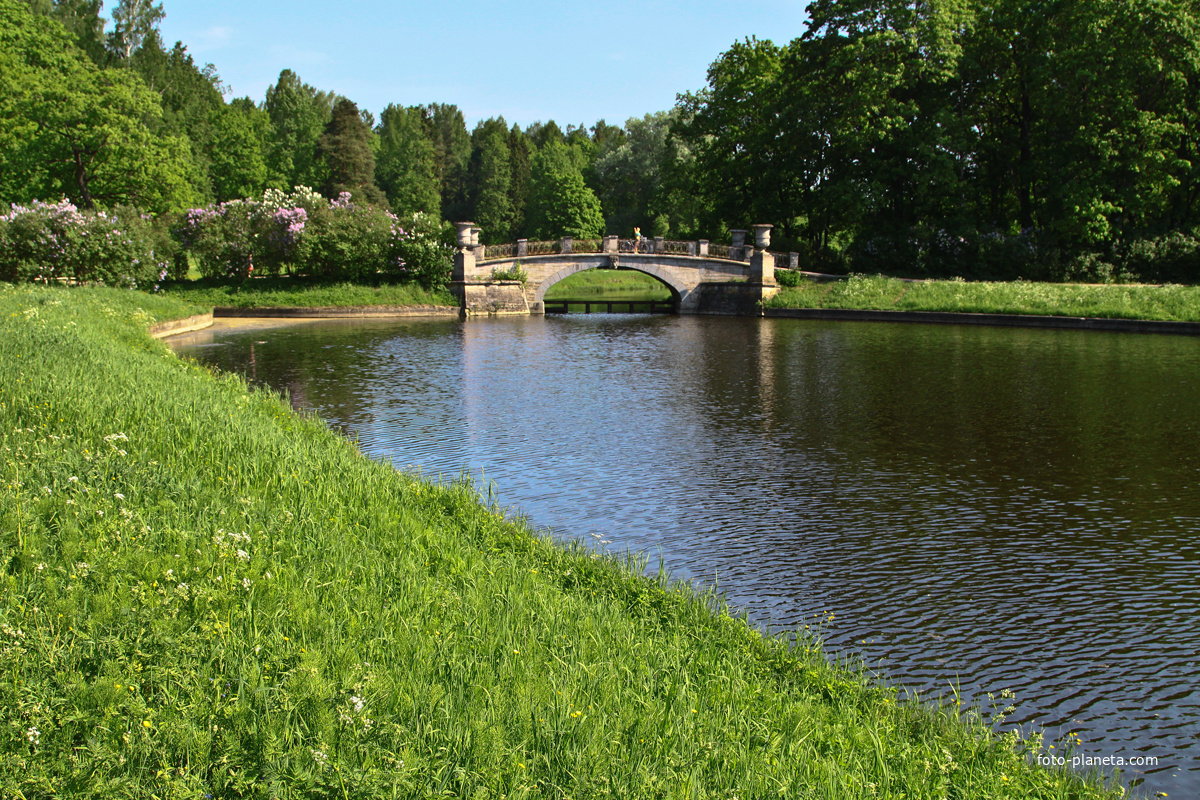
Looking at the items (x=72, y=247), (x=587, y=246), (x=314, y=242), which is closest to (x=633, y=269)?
(x=587, y=246)

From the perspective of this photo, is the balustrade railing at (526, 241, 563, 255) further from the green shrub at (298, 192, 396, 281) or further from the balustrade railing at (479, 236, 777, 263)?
the green shrub at (298, 192, 396, 281)

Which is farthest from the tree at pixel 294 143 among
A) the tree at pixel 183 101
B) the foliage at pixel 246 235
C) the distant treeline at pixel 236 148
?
the foliage at pixel 246 235

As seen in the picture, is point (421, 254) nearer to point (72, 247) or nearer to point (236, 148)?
point (72, 247)

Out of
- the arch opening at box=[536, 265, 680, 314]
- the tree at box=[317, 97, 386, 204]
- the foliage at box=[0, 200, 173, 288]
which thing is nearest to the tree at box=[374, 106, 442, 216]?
the tree at box=[317, 97, 386, 204]

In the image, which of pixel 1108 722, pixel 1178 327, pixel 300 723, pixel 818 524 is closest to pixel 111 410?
pixel 300 723

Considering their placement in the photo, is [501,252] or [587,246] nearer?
[501,252]

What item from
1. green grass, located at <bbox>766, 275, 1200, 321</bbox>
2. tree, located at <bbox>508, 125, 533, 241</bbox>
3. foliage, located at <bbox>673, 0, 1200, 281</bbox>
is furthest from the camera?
tree, located at <bbox>508, 125, 533, 241</bbox>

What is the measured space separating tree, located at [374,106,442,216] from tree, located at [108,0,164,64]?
2416 centimetres

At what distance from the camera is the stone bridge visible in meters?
46.2

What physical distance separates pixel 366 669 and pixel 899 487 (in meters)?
8.89

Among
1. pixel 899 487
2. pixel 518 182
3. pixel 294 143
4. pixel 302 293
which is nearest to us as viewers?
pixel 899 487

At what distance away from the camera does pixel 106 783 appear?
3750mm

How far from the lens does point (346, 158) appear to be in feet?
249

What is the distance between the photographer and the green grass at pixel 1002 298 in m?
36.2
